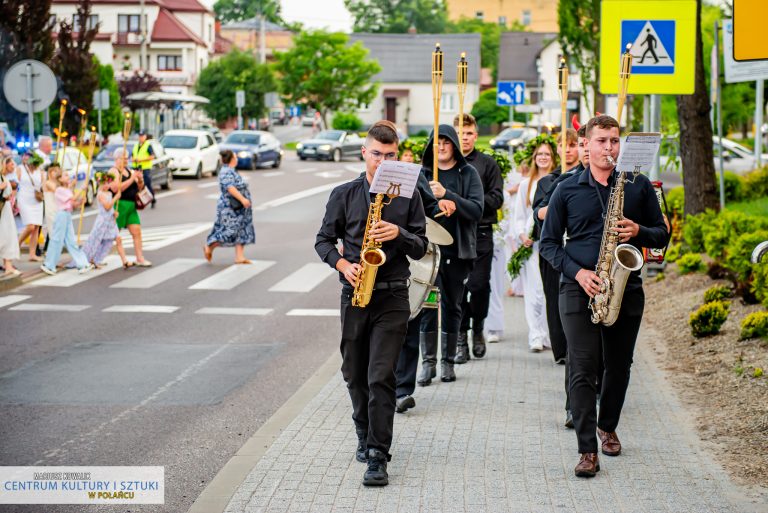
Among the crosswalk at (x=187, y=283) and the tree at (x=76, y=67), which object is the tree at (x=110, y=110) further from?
the crosswalk at (x=187, y=283)

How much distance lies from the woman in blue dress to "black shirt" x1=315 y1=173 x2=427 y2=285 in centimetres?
1236

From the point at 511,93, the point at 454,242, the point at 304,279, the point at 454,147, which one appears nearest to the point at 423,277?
the point at 454,242

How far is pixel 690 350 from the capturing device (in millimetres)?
10672

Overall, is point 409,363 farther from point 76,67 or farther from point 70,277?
point 76,67

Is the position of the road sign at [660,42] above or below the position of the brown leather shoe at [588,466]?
above

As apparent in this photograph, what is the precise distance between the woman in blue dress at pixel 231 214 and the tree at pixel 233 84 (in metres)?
60.0

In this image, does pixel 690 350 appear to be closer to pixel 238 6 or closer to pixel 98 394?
pixel 98 394

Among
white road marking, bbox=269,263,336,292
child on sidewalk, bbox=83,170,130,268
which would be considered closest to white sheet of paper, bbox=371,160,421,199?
white road marking, bbox=269,263,336,292

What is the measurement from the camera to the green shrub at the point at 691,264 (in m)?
13.5

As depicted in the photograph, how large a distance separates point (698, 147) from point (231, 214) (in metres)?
7.17

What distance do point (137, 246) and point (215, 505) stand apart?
13.2 m

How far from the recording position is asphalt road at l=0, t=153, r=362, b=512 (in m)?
7.88

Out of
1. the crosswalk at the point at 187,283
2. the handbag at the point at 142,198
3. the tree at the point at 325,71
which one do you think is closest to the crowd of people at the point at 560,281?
the crosswalk at the point at 187,283

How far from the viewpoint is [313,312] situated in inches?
575
